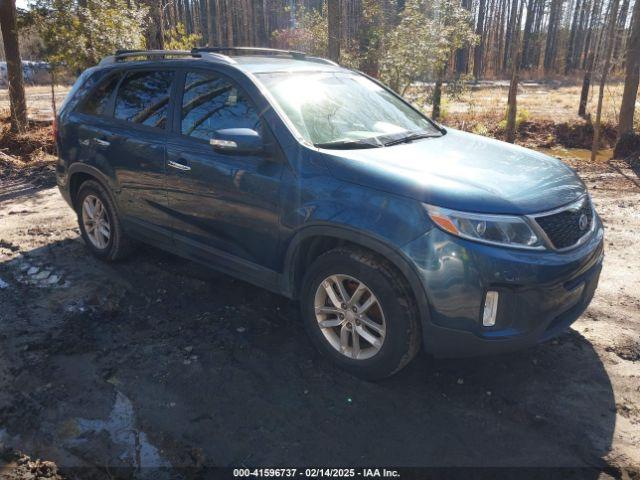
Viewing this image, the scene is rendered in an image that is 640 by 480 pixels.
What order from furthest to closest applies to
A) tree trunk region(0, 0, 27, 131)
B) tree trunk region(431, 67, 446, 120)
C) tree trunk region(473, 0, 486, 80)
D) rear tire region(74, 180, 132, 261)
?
tree trunk region(473, 0, 486, 80) < tree trunk region(431, 67, 446, 120) < tree trunk region(0, 0, 27, 131) < rear tire region(74, 180, 132, 261)

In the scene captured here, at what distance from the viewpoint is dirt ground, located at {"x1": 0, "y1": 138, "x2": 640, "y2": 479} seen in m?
2.70

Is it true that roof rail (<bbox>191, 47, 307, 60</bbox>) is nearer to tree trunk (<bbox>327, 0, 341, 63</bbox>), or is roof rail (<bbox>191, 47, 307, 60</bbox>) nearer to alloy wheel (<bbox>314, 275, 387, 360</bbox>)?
alloy wheel (<bbox>314, 275, 387, 360</bbox>)

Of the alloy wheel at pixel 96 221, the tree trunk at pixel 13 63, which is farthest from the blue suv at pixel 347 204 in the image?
the tree trunk at pixel 13 63

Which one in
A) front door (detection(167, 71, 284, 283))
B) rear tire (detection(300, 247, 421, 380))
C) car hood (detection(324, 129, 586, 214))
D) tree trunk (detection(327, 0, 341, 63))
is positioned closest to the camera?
car hood (detection(324, 129, 586, 214))

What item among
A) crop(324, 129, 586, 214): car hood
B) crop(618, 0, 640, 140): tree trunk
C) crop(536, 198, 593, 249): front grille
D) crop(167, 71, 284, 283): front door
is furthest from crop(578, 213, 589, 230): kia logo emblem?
crop(618, 0, 640, 140): tree trunk

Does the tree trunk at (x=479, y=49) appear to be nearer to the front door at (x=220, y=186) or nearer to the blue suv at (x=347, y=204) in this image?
the blue suv at (x=347, y=204)

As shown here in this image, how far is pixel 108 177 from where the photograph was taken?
466cm

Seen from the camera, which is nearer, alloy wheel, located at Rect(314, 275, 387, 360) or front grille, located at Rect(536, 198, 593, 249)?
front grille, located at Rect(536, 198, 593, 249)

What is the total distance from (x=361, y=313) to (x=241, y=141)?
4.24ft

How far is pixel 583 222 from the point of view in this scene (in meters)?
3.20

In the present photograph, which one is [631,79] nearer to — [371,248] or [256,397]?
[371,248]

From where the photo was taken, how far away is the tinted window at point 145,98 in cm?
418

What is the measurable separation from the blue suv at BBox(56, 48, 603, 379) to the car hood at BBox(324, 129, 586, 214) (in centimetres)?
1

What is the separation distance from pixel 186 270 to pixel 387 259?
8.41 feet
